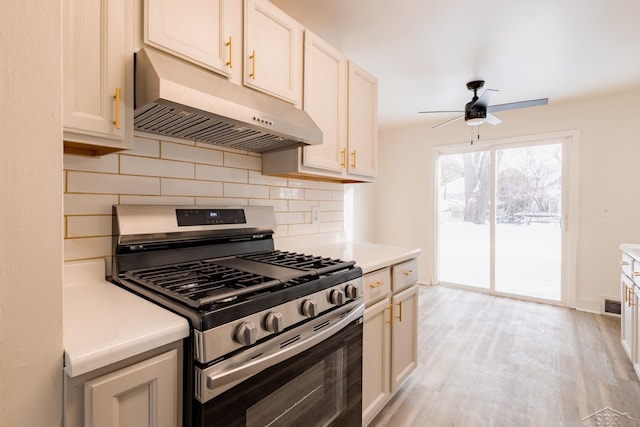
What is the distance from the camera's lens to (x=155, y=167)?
142cm

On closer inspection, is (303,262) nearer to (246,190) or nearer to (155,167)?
(246,190)

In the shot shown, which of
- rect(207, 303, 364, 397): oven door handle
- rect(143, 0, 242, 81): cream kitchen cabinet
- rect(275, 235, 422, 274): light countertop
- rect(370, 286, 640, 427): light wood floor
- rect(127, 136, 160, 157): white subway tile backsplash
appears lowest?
rect(370, 286, 640, 427): light wood floor

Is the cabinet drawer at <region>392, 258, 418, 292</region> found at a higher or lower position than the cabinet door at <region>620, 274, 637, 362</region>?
higher

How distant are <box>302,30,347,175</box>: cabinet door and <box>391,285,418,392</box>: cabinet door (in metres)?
0.91

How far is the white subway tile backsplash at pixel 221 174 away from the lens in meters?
1.60

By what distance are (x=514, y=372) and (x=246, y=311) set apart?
2.36 meters

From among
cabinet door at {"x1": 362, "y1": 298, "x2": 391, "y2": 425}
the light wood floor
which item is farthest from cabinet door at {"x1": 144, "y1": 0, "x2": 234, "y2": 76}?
the light wood floor

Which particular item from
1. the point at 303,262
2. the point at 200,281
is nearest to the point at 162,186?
the point at 200,281

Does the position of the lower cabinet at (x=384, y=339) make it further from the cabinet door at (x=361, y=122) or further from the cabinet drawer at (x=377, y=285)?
the cabinet door at (x=361, y=122)

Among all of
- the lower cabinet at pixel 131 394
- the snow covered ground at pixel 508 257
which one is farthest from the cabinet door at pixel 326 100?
the snow covered ground at pixel 508 257

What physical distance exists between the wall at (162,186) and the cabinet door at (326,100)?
12.9 inches

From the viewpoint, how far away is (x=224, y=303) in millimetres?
885

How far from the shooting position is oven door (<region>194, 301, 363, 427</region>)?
34.0 inches

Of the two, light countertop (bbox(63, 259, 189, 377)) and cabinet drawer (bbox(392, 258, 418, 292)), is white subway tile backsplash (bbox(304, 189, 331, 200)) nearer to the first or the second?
cabinet drawer (bbox(392, 258, 418, 292))
